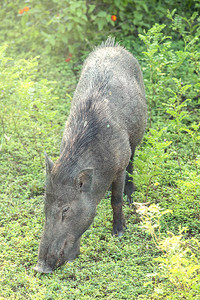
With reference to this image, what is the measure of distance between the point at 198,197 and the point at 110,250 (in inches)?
53.1

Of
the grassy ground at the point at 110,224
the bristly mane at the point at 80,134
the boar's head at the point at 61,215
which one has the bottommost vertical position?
the grassy ground at the point at 110,224

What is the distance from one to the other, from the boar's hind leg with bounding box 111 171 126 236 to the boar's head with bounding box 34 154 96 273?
78 centimetres

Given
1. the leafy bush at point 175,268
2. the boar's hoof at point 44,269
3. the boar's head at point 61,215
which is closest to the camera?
the leafy bush at point 175,268

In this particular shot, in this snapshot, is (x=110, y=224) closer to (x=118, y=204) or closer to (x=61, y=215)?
(x=118, y=204)

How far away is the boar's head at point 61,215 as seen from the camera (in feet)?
14.9

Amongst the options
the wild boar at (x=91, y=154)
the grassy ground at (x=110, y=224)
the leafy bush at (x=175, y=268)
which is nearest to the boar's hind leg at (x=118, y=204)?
the wild boar at (x=91, y=154)

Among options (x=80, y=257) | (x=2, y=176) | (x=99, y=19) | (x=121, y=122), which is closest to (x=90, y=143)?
(x=121, y=122)

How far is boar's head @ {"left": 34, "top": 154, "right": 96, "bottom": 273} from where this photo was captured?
4531 mm

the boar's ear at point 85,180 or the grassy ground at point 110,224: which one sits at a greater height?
the boar's ear at point 85,180

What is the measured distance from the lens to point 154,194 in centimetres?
616

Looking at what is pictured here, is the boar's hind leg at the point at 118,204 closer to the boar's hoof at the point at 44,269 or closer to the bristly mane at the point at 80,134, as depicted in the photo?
the bristly mane at the point at 80,134

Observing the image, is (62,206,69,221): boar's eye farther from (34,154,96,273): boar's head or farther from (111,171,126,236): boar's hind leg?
(111,171,126,236): boar's hind leg

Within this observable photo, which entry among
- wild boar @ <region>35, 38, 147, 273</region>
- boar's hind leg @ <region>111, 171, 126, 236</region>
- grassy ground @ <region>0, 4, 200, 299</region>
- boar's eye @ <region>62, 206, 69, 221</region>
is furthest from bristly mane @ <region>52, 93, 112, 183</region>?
grassy ground @ <region>0, 4, 200, 299</region>

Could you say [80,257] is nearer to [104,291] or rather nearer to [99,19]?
[104,291]
